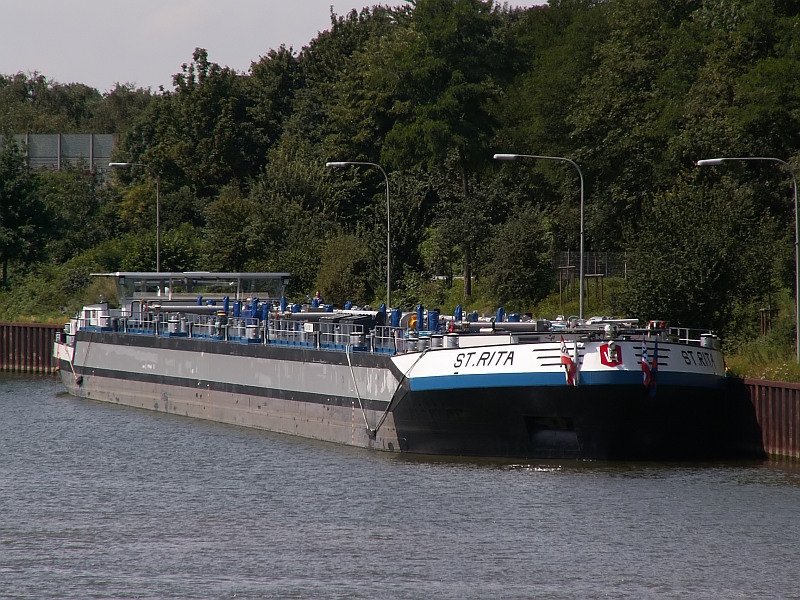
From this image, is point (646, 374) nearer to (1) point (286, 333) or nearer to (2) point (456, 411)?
(2) point (456, 411)

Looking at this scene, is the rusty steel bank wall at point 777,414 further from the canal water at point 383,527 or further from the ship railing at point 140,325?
the ship railing at point 140,325

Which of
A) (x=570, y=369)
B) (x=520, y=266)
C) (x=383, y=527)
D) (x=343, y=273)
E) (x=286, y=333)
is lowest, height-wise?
(x=383, y=527)

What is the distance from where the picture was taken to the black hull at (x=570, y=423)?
33.8 metres

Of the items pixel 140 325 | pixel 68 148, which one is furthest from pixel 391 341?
pixel 68 148

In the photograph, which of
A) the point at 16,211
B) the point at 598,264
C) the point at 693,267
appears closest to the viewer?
the point at 693,267

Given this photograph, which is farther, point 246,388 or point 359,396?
point 246,388

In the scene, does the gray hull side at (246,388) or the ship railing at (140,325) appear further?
the ship railing at (140,325)

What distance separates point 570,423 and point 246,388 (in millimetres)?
14675

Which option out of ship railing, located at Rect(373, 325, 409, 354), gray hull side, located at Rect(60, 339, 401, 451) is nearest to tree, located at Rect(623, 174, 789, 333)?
ship railing, located at Rect(373, 325, 409, 354)

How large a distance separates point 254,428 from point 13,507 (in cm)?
1457

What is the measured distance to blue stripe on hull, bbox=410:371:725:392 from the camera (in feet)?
109

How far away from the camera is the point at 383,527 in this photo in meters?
28.6

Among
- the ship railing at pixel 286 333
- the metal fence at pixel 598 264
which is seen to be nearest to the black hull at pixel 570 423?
the ship railing at pixel 286 333

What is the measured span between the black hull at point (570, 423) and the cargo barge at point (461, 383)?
0.10 feet
